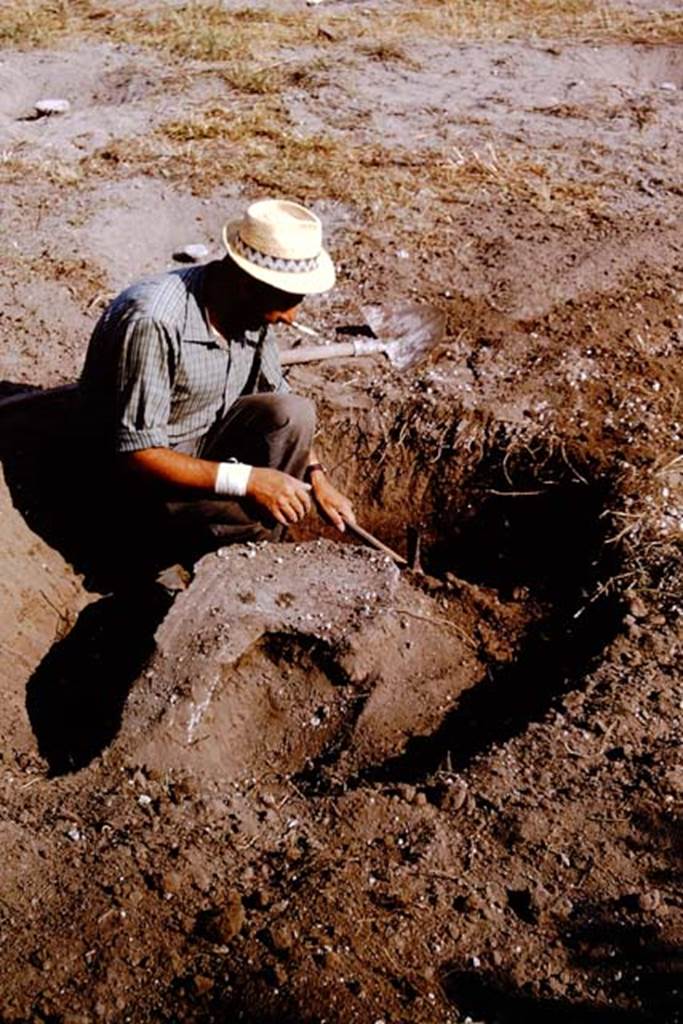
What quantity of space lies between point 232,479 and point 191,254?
7.86ft

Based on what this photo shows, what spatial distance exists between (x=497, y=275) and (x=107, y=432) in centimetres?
259

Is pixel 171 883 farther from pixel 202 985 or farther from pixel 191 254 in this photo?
pixel 191 254

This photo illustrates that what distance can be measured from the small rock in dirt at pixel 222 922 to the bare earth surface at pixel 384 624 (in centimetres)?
1

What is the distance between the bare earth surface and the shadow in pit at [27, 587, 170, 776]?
0.01 meters

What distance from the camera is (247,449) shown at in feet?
13.9

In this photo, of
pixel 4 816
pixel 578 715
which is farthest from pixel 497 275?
pixel 4 816

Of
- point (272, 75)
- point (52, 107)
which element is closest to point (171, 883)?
point (52, 107)

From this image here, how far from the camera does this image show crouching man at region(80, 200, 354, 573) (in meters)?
3.42

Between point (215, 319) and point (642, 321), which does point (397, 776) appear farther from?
point (642, 321)

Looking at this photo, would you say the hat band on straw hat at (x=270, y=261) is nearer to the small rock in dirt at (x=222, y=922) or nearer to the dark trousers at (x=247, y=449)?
the dark trousers at (x=247, y=449)

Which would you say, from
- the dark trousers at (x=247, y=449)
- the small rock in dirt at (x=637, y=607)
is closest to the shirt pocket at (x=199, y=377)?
the dark trousers at (x=247, y=449)

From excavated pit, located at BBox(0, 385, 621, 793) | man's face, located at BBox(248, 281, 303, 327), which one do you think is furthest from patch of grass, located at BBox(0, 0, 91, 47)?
man's face, located at BBox(248, 281, 303, 327)

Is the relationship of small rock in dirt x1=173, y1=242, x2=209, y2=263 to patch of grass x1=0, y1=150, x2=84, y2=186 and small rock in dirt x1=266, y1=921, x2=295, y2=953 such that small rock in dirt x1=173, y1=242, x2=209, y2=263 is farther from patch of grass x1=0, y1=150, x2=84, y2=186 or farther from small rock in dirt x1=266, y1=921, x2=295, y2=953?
small rock in dirt x1=266, y1=921, x2=295, y2=953

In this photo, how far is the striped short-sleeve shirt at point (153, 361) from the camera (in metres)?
3.57
